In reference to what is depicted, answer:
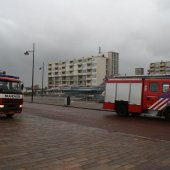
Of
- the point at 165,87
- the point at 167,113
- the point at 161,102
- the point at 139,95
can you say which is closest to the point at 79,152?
the point at 161,102

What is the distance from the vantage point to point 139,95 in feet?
65.9

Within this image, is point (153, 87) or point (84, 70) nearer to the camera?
point (153, 87)

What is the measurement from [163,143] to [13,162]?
5294 millimetres

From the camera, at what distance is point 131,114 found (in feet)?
73.4

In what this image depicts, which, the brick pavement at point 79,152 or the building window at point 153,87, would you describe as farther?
the building window at point 153,87

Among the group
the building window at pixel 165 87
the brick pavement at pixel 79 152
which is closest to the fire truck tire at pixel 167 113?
the building window at pixel 165 87

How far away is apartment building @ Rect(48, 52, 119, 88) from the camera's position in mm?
144000

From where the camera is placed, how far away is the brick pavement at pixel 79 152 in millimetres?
6727

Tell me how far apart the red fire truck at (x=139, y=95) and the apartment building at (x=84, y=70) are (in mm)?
119455

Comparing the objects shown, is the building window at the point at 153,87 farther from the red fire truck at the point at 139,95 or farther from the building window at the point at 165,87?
the building window at the point at 165,87

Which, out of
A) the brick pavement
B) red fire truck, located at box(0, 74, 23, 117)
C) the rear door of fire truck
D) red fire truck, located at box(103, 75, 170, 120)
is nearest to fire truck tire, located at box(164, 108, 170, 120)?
red fire truck, located at box(103, 75, 170, 120)

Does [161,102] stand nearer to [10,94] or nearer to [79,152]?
[10,94]

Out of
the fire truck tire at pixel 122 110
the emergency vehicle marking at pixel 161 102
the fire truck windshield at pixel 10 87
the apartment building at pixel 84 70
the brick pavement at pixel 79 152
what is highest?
the apartment building at pixel 84 70

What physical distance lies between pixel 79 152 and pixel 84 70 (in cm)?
14110
